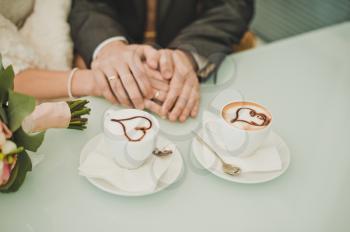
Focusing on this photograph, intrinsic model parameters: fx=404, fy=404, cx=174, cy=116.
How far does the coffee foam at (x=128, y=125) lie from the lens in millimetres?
687

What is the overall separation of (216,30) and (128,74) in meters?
0.38

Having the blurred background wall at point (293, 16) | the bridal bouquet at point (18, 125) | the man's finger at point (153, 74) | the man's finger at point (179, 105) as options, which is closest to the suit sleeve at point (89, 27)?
the man's finger at point (153, 74)

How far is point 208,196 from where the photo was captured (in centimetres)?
71

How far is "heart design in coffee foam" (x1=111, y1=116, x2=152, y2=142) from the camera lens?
0.69m

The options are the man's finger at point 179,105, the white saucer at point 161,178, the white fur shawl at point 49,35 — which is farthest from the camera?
the white fur shawl at point 49,35

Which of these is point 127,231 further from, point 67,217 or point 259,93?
point 259,93

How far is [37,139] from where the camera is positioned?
0.63m

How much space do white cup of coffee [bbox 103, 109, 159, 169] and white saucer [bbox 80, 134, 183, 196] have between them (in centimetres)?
5

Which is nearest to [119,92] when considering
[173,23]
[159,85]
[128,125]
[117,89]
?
[117,89]

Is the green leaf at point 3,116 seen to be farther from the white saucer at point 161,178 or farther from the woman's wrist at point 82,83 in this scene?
the woman's wrist at point 82,83

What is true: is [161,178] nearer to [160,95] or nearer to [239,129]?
[239,129]

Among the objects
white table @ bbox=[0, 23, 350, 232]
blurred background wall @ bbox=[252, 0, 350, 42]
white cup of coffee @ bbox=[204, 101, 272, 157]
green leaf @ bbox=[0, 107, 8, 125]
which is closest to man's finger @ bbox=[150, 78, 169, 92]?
white table @ bbox=[0, 23, 350, 232]

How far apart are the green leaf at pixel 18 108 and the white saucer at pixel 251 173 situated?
314mm

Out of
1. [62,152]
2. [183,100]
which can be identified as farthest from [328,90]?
[62,152]
